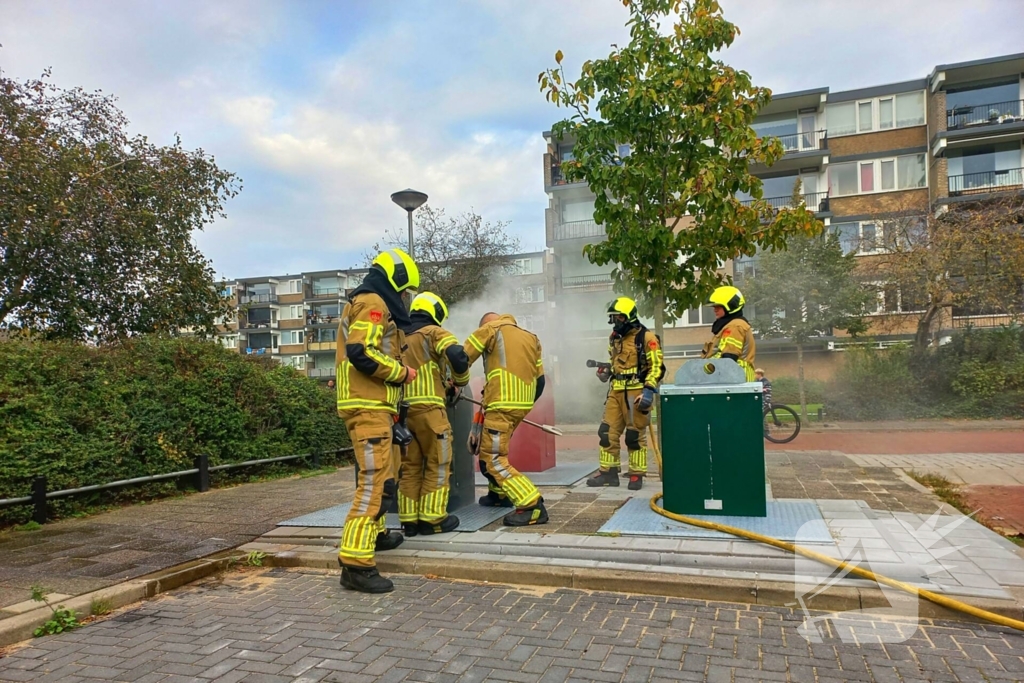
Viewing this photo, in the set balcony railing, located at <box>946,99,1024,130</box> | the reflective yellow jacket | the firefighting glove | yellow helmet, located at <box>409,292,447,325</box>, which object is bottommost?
the firefighting glove

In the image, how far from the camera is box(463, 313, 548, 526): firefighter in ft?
16.5

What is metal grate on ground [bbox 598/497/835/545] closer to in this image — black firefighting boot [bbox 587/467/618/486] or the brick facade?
black firefighting boot [bbox 587/467/618/486]

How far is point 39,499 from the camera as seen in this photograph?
5.88 meters

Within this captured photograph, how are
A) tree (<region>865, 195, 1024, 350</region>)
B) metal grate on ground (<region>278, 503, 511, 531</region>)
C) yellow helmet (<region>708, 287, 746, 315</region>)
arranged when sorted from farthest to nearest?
tree (<region>865, 195, 1024, 350</region>), yellow helmet (<region>708, 287, 746, 315</region>), metal grate on ground (<region>278, 503, 511, 531</region>)

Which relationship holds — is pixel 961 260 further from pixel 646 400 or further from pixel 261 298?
pixel 261 298

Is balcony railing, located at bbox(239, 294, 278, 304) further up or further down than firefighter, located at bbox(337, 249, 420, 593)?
further up

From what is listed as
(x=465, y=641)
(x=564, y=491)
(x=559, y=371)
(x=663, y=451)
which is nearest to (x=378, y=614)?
(x=465, y=641)

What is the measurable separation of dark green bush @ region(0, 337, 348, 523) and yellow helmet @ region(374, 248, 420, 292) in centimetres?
414

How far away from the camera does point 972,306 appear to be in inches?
717

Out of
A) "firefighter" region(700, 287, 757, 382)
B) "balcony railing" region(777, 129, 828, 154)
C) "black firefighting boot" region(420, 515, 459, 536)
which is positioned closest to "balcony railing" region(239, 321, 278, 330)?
"balcony railing" region(777, 129, 828, 154)

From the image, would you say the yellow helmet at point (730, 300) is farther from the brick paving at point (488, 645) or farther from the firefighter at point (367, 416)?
the firefighter at point (367, 416)

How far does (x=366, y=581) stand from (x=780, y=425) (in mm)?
10703

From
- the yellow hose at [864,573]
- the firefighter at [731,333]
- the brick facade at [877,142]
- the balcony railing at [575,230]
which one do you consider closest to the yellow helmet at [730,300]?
the firefighter at [731,333]

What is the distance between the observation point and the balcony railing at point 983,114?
24688mm
